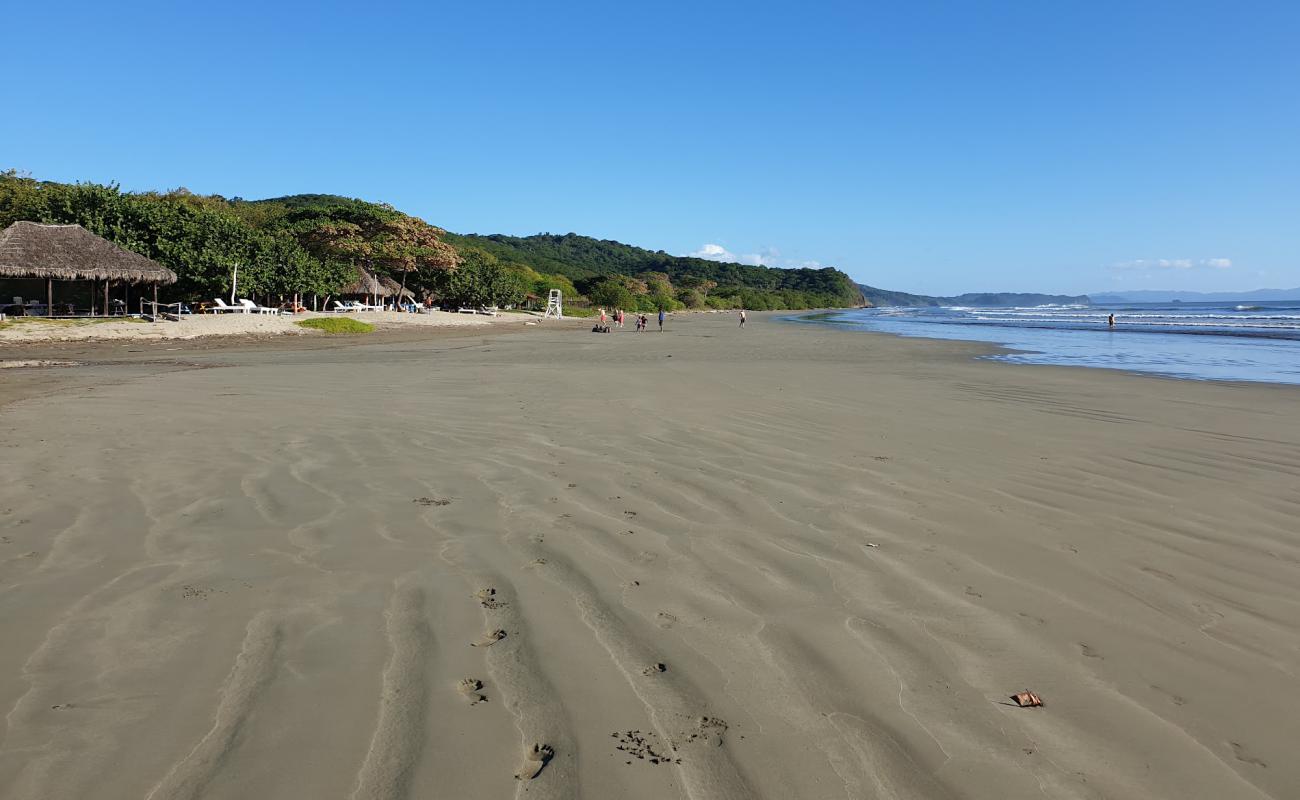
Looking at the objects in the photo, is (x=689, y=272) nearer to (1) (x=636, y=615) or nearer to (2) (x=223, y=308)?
(2) (x=223, y=308)

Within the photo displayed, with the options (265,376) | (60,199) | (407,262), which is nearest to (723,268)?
(407,262)

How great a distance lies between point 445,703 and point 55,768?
104 cm

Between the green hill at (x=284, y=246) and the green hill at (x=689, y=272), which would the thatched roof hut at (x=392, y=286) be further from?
the green hill at (x=689, y=272)

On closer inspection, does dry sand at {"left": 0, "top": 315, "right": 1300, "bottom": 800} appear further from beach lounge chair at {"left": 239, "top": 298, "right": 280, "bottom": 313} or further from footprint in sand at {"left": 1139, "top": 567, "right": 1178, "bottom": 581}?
beach lounge chair at {"left": 239, "top": 298, "right": 280, "bottom": 313}

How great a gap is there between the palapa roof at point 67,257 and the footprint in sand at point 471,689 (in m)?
31.7

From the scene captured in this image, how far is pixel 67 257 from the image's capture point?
26.6 meters

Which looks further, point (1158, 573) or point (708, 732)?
point (1158, 573)

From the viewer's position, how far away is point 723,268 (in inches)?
7018

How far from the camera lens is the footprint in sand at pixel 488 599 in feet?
10.4

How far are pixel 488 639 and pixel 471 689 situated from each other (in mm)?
386

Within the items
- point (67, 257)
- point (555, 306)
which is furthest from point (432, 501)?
point (555, 306)

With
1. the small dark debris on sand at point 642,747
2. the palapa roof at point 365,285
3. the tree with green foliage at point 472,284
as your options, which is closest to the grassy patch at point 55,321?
the palapa roof at point 365,285

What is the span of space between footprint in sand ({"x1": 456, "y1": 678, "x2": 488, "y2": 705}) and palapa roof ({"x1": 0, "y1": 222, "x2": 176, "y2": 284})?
31.7m

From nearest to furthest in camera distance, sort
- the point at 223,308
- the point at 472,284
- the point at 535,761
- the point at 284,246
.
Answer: the point at 535,761 < the point at 223,308 < the point at 284,246 < the point at 472,284
